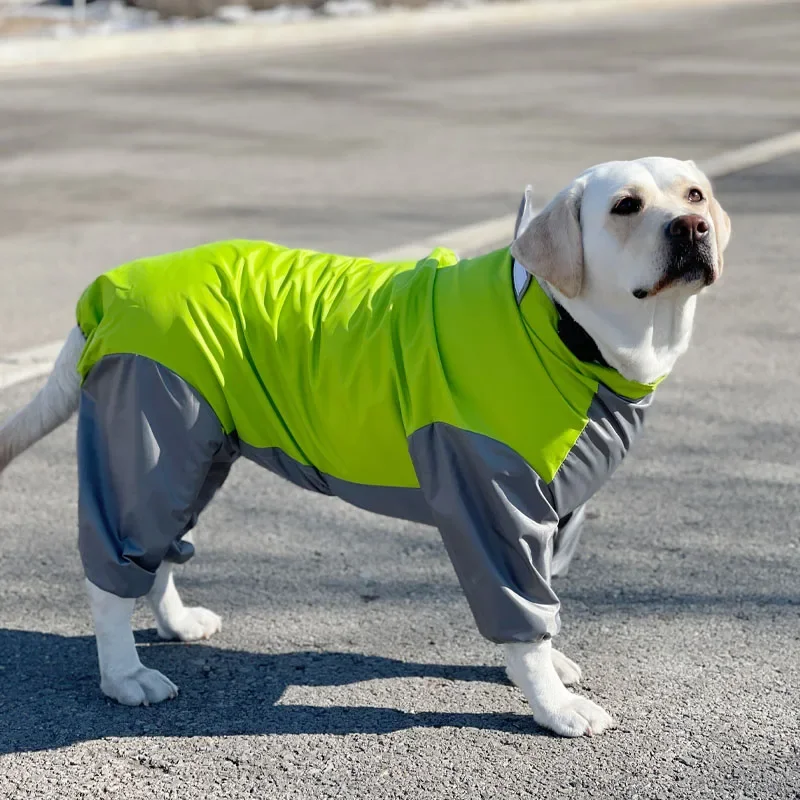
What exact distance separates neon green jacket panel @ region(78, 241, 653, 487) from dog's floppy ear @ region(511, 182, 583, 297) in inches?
4.0

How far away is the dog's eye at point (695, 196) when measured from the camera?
10.7 ft

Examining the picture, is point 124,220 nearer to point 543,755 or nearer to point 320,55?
point 543,755

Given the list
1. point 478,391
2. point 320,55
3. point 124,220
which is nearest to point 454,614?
point 478,391

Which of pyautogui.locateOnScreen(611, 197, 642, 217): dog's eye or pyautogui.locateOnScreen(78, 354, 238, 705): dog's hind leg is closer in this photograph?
pyautogui.locateOnScreen(611, 197, 642, 217): dog's eye

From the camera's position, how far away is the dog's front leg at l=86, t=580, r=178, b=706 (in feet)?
11.5

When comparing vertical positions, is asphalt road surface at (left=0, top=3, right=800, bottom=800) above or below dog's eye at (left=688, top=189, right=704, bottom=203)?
below

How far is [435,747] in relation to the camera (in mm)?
3318

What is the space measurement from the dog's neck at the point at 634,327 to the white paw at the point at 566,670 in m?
0.84

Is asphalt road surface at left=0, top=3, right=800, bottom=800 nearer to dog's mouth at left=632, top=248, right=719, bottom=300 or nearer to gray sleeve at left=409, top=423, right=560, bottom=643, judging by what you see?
gray sleeve at left=409, top=423, right=560, bottom=643

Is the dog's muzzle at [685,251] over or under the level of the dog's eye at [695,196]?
under

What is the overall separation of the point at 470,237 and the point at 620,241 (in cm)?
536

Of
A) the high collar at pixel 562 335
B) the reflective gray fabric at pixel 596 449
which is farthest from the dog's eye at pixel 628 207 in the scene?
the reflective gray fabric at pixel 596 449

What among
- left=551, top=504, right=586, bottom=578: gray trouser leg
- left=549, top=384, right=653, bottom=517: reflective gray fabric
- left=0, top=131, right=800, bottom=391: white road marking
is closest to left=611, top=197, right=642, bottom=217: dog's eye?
left=549, top=384, right=653, bottom=517: reflective gray fabric

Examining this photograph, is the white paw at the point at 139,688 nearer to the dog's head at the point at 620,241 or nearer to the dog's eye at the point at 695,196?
the dog's head at the point at 620,241
